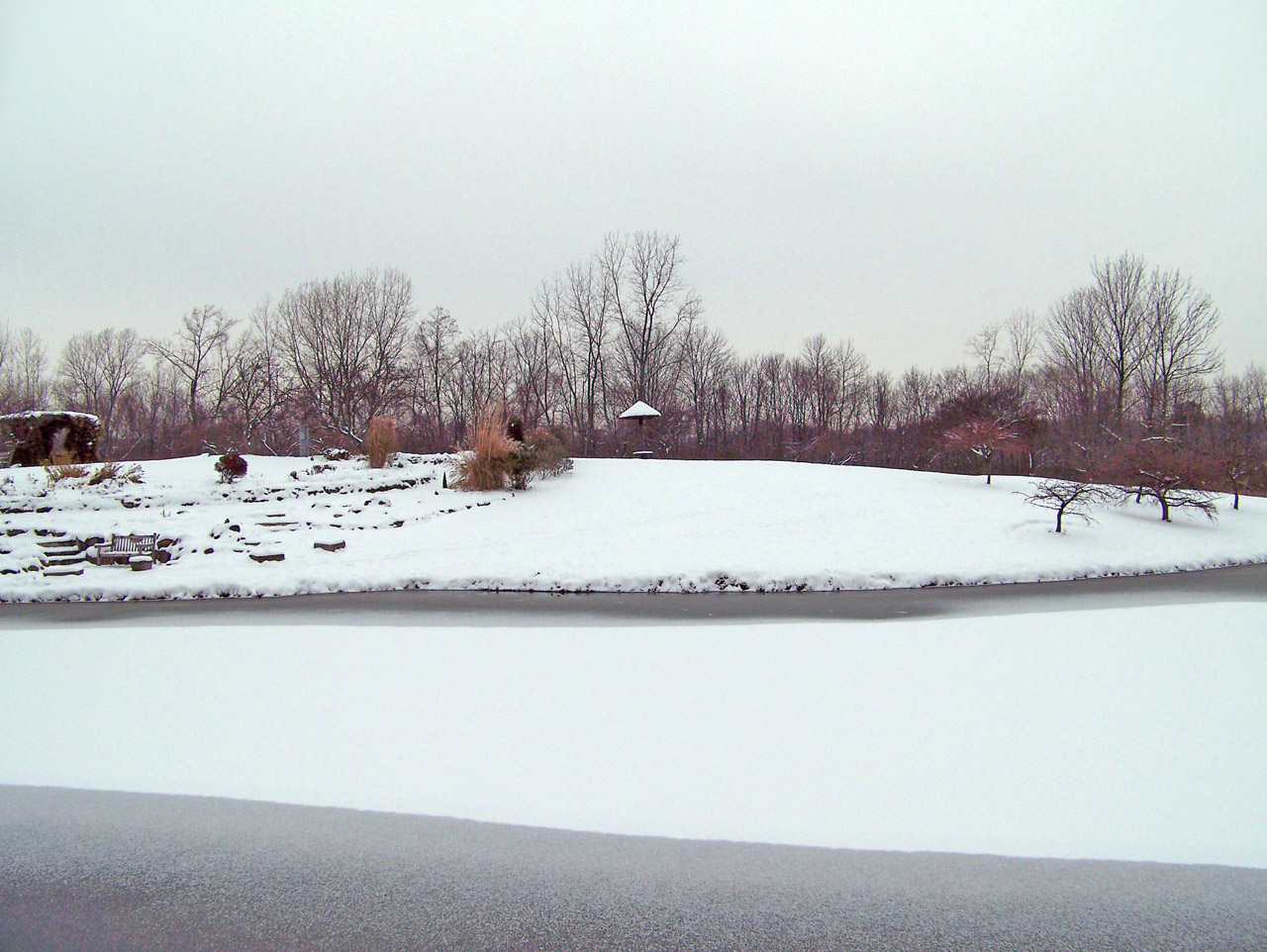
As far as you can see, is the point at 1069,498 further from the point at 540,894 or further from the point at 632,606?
the point at 540,894

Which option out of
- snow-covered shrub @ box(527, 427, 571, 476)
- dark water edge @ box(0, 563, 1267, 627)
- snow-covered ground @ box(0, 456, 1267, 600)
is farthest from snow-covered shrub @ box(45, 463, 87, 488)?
snow-covered shrub @ box(527, 427, 571, 476)

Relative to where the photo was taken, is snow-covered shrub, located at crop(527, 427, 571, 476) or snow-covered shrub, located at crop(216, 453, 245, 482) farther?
snow-covered shrub, located at crop(527, 427, 571, 476)

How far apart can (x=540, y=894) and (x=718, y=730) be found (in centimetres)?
181

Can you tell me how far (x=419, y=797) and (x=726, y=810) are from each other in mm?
1603

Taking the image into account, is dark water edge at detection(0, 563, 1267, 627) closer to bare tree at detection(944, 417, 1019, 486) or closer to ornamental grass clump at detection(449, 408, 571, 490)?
ornamental grass clump at detection(449, 408, 571, 490)

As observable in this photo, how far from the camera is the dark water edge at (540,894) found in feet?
7.98

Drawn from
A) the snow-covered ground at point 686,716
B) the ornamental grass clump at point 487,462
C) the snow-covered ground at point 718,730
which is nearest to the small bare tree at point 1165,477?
the snow-covered ground at point 686,716

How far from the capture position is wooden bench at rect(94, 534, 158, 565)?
1113 centimetres

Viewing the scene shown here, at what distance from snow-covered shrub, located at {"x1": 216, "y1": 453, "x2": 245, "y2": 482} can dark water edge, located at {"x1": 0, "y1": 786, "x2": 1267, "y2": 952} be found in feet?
44.9

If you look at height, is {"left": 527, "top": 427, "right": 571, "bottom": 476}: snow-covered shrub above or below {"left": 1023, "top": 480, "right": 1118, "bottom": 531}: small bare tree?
above

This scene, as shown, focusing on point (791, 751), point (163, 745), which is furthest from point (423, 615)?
point (791, 751)

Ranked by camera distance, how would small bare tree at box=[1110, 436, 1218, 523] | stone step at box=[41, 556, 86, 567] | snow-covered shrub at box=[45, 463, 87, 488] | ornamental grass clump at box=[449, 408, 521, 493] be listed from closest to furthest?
stone step at box=[41, 556, 86, 567] → snow-covered shrub at box=[45, 463, 87, 488] → small bare tree at box=[1110, 436, 1218, 523] → ornamental grass clump at box=[449, 408, 521, 493]

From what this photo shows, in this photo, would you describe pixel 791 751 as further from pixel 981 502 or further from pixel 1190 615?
pixel 981 502

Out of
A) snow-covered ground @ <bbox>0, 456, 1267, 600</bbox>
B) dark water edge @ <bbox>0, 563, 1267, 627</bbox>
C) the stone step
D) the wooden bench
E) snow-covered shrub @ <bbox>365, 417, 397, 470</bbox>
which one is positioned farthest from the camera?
snow-covered shrub @ <bbox>365, 417, 397, 470</bbox>
